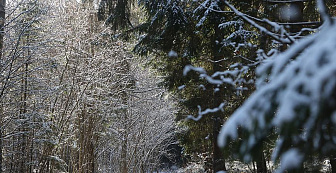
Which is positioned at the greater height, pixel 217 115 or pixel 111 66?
pixel 111 66

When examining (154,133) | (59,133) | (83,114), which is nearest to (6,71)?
(59,133)

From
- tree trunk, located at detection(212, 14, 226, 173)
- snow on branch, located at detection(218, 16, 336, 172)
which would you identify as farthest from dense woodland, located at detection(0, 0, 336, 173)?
snow on branch, located at detection(218, 16, 336, 172)

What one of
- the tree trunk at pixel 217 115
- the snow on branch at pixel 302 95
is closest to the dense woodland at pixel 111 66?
the tree trunk at pixel 217 115

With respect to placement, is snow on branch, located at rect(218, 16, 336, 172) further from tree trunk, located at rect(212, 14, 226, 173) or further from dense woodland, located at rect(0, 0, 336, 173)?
tree trunk, located at rect(212, 14, 226, 173)

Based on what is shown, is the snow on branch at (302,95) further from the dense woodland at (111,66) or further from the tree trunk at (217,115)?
the tree trunk at (217,115)

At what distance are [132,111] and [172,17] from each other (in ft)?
16.8

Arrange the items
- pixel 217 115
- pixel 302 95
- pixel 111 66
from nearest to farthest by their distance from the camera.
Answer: pixel 302 95 < pixel 217 115 < pixel 111 66

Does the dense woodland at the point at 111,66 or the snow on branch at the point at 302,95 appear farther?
the dense woodland at the point at 111,66

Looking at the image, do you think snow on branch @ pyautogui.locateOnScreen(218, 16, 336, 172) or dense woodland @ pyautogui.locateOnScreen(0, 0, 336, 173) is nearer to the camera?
snow on branch @ pyautogui.locateOnScreen(218, 16, 336, 172)

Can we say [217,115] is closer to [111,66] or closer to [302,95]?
[111,66]

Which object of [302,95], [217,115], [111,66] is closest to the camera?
[302,95]

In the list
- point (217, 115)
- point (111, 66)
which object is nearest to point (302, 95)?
point (217, 115)

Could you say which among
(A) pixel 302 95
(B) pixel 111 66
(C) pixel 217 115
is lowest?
(C) pixel 217 115

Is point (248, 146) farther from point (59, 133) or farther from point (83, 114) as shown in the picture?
point (83, 114)
